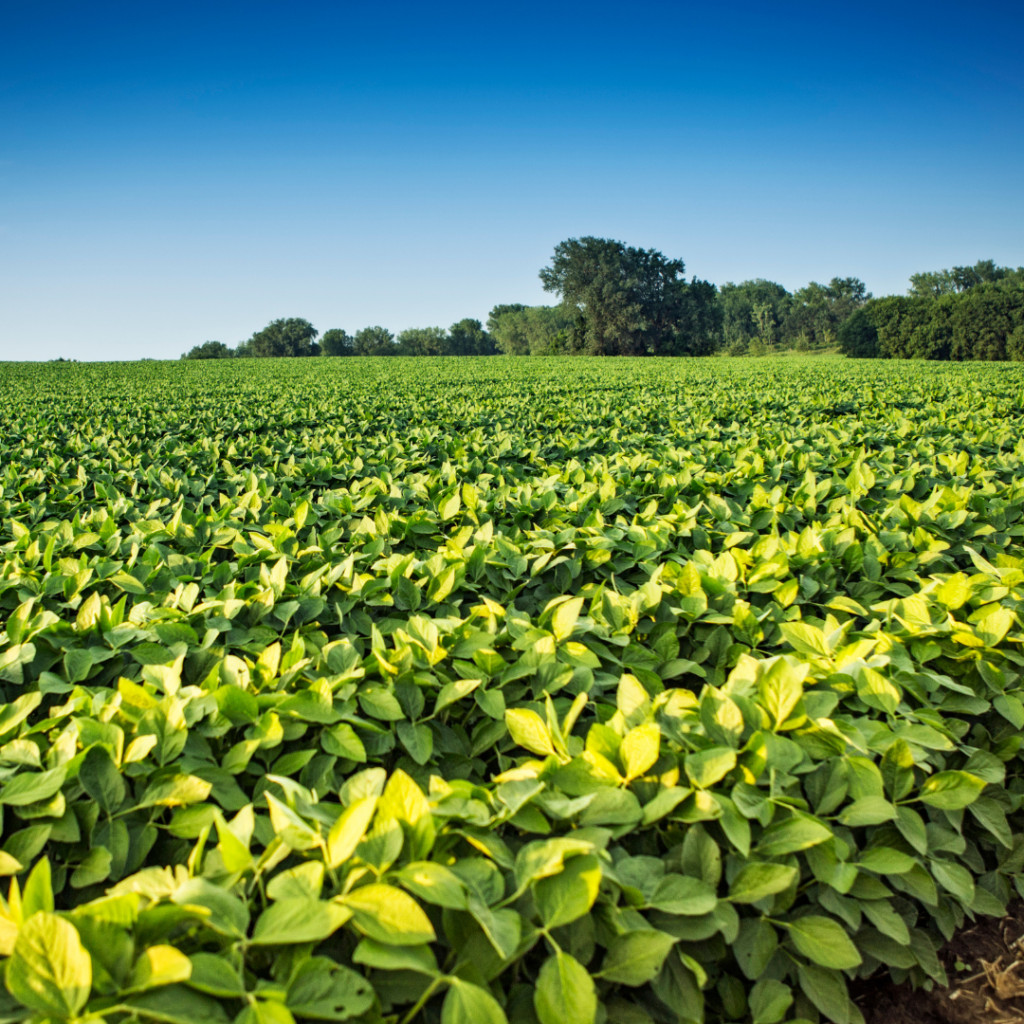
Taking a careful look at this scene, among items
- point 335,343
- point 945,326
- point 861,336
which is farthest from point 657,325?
point 335,343

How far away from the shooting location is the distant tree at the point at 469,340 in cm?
10444

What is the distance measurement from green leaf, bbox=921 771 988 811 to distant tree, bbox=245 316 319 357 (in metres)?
88.2

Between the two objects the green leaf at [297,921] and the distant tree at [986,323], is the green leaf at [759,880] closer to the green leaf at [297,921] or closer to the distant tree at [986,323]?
the green leaf at [297,921]

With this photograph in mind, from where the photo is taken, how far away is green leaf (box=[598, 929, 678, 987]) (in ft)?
3.45

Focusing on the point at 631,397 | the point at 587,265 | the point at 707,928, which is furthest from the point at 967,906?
the point at 587,265

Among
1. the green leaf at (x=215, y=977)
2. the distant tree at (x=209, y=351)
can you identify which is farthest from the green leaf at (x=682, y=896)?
the distant tree at (x=209, y=351)

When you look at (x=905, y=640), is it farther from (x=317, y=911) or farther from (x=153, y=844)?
(x=153, y=844)

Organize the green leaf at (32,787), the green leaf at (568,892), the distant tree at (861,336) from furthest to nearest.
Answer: the distant tree at (861,336) → the green leaf at (32,787) → the green leaf at (568,892)

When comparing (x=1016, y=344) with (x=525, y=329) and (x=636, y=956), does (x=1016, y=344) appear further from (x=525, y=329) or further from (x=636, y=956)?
(x=525, y=329)

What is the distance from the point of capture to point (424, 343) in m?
104

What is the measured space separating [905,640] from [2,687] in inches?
123

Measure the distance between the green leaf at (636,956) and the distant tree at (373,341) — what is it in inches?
3884

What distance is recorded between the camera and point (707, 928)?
117 cm

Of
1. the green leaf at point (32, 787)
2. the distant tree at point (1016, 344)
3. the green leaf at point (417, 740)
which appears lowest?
the green leaf at point (417, 740)
